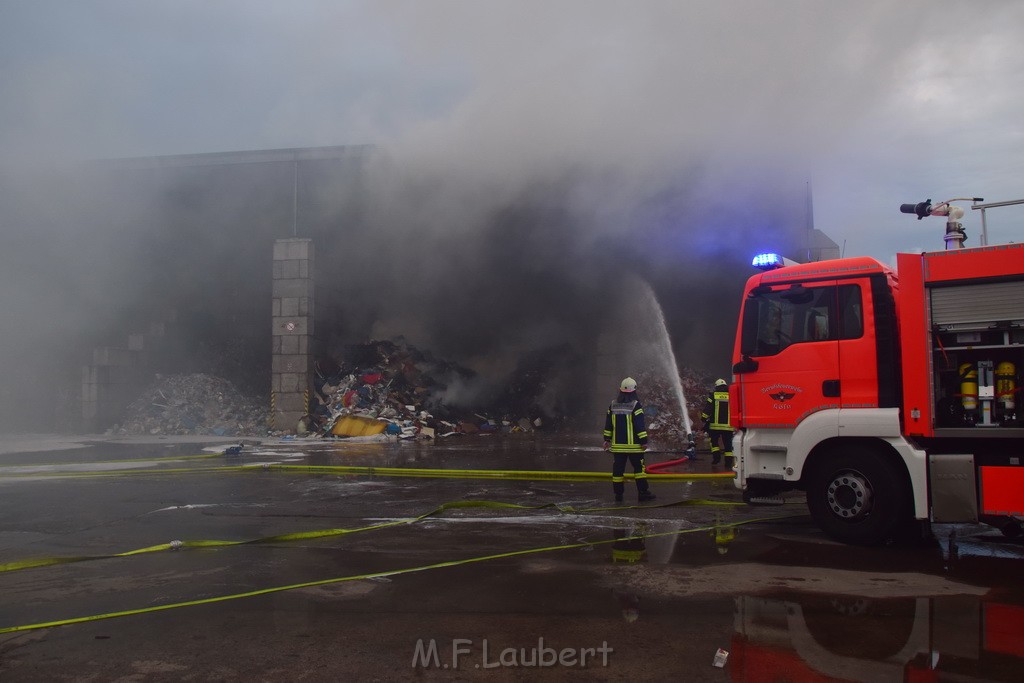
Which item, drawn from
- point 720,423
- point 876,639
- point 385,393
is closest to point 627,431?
point 720,423

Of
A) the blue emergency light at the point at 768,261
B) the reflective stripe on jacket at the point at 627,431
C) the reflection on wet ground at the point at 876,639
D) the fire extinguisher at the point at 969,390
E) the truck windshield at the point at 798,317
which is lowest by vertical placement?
the reflection on wet ground at the point at 876,639

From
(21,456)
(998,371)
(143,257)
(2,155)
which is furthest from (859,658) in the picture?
(143,257)

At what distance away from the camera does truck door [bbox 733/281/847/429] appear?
19.0ft

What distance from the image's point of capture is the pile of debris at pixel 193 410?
19016mm

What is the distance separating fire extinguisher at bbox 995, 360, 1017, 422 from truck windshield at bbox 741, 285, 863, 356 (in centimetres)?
97

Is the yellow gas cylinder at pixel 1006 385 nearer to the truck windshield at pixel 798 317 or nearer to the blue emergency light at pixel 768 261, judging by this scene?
the truck windshield at pixel 798 317

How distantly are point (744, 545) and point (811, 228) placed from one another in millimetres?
14007

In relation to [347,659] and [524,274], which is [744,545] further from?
[524,274]

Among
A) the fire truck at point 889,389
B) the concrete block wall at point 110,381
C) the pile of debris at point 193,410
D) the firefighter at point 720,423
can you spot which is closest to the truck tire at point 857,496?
the fire truck at point 889,389

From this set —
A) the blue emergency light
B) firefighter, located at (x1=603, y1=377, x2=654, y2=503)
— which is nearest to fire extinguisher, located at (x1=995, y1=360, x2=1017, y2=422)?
the blue emergency light

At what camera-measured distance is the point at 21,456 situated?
13000 millimetres

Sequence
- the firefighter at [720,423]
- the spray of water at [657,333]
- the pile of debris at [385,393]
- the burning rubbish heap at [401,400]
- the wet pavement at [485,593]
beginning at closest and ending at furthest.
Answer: the wet pavement at [485,593] → the firefighter at [720,423] → the pile of debris at [385,393] → the burning rubbish heap at [401,400] → the spray of water at [657,333]

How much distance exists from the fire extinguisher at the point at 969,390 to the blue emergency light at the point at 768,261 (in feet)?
5.40

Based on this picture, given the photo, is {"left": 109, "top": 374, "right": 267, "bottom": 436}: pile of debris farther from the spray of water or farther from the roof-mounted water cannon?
the roof-mounted water cannon
